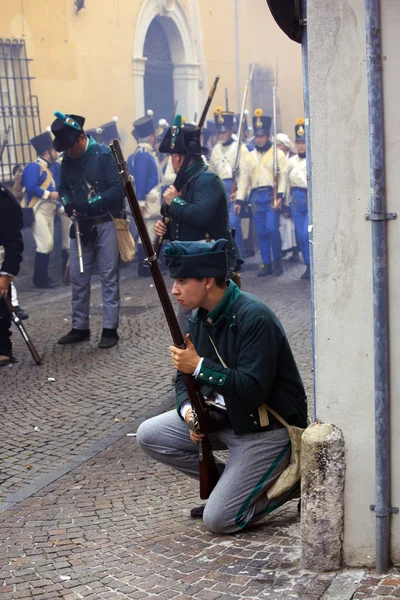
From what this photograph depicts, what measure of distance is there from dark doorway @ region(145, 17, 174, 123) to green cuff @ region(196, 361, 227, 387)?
14.8 meters

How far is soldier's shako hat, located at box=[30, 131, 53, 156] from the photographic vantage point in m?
14.0

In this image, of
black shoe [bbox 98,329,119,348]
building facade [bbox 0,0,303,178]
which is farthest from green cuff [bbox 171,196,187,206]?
building facade [bbox 0,0,303,178]

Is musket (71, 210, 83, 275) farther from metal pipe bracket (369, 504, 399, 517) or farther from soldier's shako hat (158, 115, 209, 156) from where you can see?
metal pipe bracket (369, 504, 399, 517)

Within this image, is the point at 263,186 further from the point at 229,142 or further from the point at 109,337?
the point at 109,337

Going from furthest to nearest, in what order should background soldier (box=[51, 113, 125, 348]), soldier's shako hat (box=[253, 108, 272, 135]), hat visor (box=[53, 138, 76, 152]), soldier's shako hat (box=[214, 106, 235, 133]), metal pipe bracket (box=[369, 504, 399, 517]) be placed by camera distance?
soldier's shako hat (box=[214, 106, 235, 133]) → soldier's shako hat (box=[253, 108, 272, 135]) → background soldier (box=[51, 113, 125, 348]) → hat visor (box=[53, 138, 76, 152]) → metal pipe bracket (box=[369, 504, 399, 517])

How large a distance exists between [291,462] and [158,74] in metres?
15.5

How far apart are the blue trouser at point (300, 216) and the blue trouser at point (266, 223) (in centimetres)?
29

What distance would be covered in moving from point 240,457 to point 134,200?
50.9 inches

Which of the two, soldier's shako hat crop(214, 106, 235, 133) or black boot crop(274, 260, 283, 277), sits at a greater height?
soldier's shako hat crop(214, 106, 235, 133)

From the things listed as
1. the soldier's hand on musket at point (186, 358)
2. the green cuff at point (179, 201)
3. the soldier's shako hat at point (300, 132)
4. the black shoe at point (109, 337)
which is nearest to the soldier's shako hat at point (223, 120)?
the soldier's shako hat at point (300, 132)

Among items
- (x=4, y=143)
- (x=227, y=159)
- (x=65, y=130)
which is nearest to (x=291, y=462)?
(x=65, y=130)

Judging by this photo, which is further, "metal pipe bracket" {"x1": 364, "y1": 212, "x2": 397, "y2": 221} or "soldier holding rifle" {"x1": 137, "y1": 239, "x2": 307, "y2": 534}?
"soldier holding rifle" {"x1": 137, "y1": 239, "x2": 307, "y2": 534}

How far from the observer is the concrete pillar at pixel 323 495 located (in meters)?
3.96

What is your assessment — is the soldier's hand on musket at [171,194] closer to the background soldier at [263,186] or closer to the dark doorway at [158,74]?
the background soldier at [263,186]
